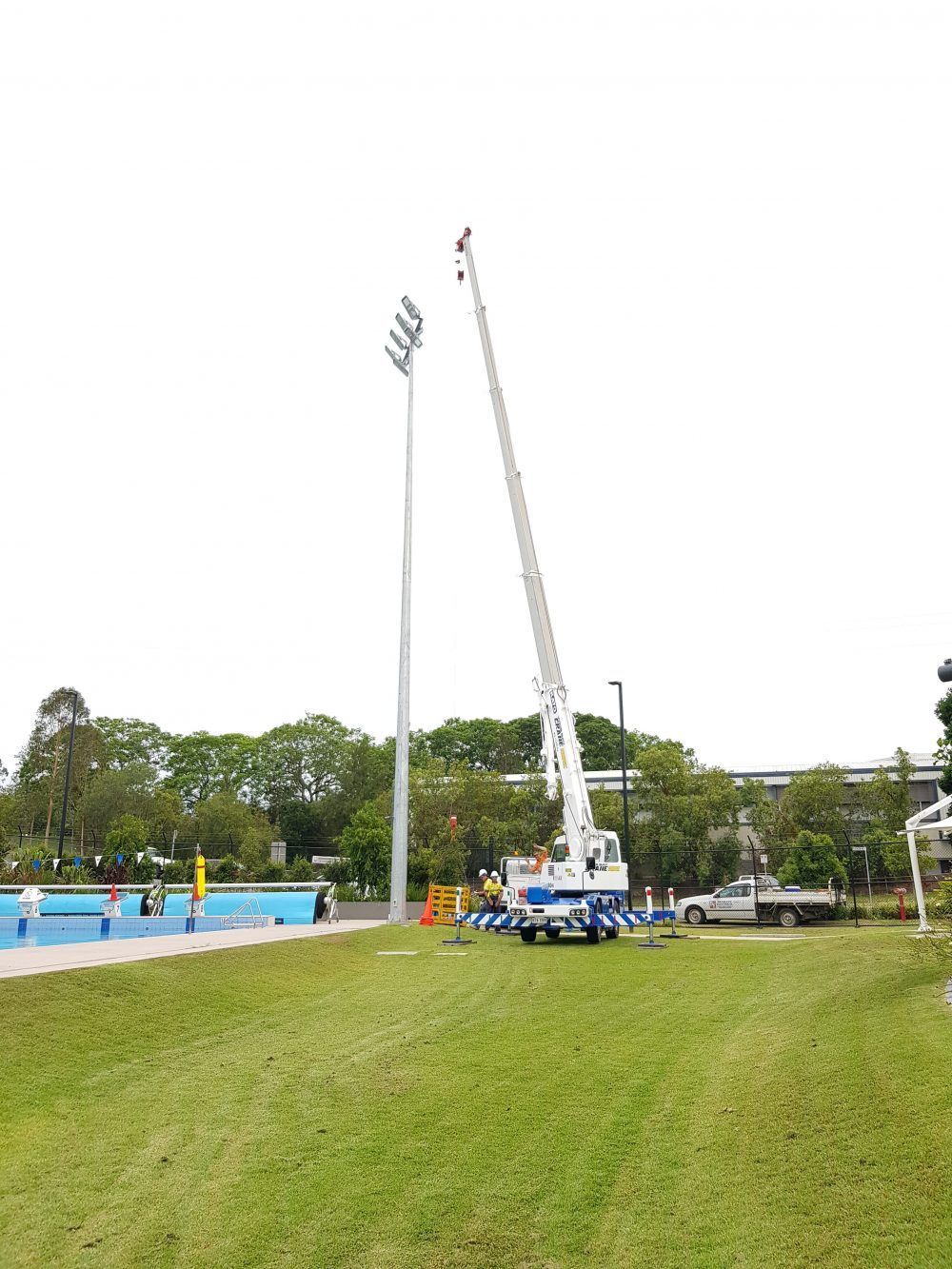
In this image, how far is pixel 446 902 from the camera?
95.9 feet

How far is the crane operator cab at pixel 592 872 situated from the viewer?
20188 mm

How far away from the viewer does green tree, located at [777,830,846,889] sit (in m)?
35.2

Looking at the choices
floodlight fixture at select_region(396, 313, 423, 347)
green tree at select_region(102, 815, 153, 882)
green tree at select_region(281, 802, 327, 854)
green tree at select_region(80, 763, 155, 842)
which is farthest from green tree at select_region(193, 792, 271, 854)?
floodlight fixture at select_region(396, 313, 423, 347)

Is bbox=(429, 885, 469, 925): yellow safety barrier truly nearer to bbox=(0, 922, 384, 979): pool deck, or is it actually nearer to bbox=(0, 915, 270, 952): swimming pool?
bbox=(0, 915, 270, 952): swimming pool

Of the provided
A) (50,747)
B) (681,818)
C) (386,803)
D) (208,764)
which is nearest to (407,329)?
(681,818)

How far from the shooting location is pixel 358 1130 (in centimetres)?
648

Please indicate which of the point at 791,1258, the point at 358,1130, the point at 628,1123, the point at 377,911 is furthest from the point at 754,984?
the point at 377,911

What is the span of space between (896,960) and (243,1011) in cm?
852

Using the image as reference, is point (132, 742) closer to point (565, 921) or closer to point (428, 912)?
point (428, 912)

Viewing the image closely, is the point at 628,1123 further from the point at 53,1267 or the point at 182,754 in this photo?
the point at 182,754

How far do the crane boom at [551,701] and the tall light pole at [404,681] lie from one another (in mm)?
4635

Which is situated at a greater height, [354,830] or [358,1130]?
[354,830]

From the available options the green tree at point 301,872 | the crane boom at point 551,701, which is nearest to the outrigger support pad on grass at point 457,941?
the crane boom at point 551,701

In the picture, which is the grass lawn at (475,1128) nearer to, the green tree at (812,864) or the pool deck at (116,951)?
the pool deck at (116,951)
